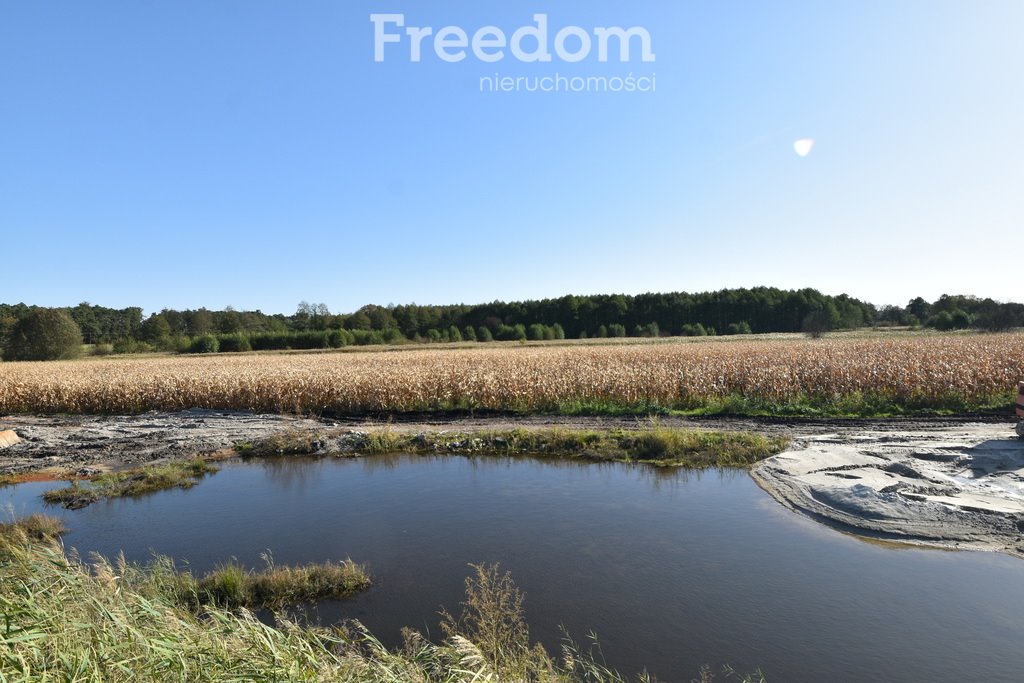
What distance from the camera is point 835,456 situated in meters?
11.1

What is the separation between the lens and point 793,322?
90.6m

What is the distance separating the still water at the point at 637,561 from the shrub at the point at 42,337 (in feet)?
210

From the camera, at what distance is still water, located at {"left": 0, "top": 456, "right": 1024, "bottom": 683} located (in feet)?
16.6

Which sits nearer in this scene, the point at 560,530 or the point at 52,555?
the point at 52,555

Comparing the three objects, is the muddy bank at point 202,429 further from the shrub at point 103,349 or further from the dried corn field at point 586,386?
the shrub at point 103,349

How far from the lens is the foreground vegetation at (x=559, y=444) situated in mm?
12367

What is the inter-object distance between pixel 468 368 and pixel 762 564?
58.1 feet

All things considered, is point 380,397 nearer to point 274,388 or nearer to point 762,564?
point 274,388

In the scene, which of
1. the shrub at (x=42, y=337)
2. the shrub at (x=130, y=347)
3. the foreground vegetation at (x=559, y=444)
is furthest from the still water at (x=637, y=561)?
the shrub at (x=130, y=347)

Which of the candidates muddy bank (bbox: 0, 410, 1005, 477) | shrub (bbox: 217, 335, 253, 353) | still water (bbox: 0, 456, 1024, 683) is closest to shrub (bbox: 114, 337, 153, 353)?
shrub (bbox: 217, 335, 253, 353)

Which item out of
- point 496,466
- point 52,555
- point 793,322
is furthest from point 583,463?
point 793,322

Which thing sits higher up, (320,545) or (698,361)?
(698,361)

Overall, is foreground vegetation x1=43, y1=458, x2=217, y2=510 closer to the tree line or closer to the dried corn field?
the dried corn field

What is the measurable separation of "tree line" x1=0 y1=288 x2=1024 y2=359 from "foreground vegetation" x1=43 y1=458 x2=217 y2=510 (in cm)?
6108
